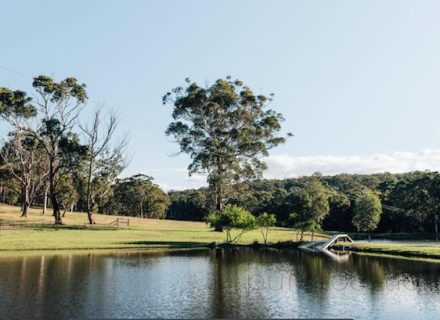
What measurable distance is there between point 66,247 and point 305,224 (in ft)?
93.8

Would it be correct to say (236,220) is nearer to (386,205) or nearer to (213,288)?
(213,288)

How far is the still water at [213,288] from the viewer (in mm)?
20281

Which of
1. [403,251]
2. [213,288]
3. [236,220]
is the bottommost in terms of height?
A: [213,288]

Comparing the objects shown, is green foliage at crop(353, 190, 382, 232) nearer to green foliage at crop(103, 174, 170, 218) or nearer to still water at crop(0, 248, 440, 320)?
still water at crop(0, 248, 440, 320)

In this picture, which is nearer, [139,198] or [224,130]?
[224,130]

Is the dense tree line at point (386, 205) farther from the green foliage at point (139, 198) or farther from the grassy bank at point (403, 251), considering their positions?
the grassy bank at point (403, 251)

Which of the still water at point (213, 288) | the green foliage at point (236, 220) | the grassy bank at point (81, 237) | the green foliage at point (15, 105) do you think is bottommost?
the still water at point (213, 288)

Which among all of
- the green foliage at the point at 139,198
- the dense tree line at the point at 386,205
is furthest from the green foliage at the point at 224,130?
the green foliage at the point at 139,198

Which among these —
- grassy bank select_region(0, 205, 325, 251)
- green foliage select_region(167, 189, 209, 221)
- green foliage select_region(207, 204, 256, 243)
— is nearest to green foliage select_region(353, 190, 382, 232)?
grassy bank select_region(0, 205, 325, 251)

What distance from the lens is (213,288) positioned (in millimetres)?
26016

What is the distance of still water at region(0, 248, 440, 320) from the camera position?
20.3m

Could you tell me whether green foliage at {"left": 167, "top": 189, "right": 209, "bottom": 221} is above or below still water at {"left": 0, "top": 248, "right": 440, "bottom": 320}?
above

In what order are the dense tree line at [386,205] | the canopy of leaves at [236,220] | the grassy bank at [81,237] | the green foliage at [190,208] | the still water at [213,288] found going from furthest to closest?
the green foliage at [190,208] → the dense tree line at [386,205] → the canopy of leaves at [236,220] → the grassy bank at [81,237] → the still water at [213,288]

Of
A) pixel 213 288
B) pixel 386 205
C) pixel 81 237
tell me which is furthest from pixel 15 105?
pixel 386 205
